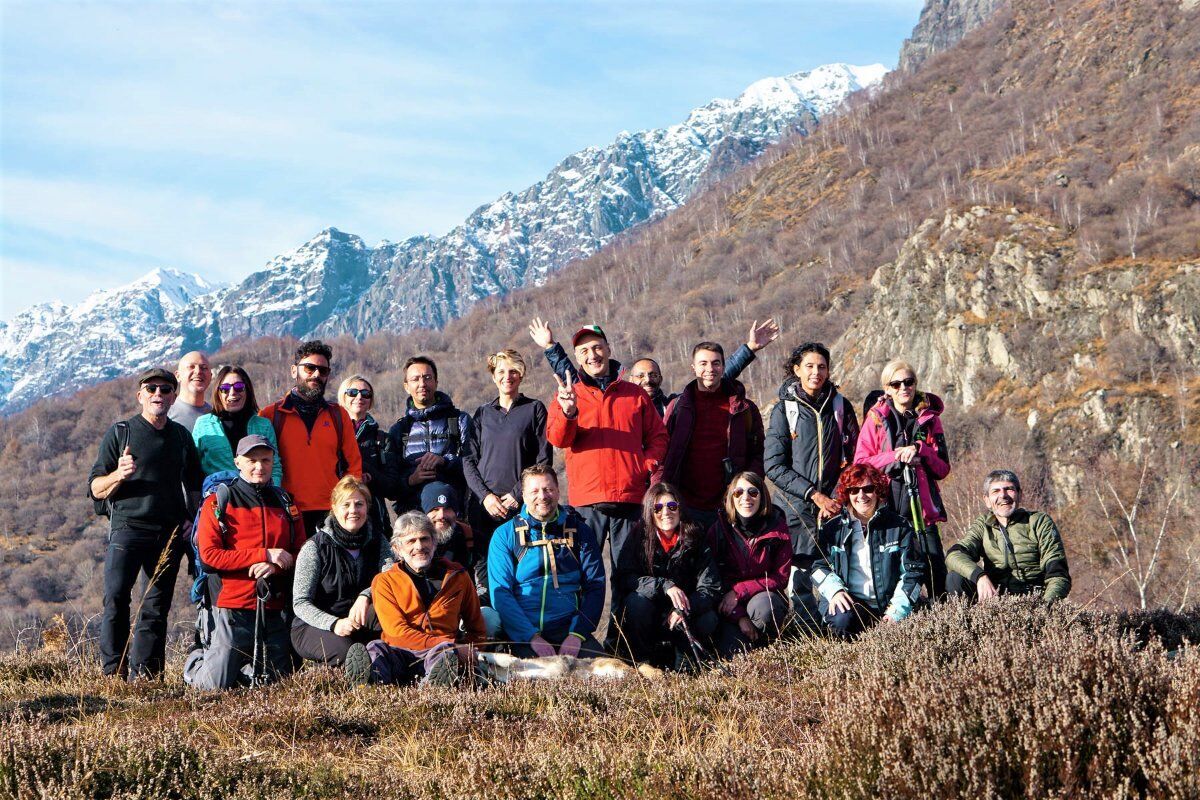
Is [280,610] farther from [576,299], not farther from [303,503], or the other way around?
[576,299]

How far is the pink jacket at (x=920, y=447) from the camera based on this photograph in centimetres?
690

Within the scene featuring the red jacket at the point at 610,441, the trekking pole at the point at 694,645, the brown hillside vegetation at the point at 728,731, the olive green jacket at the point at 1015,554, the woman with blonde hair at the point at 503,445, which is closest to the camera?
the brown hillside vegetation at the point at 728,731

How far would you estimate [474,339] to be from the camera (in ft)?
460

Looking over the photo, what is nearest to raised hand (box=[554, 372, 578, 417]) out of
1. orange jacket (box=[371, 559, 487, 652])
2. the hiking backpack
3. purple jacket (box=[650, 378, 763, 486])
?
purple jacket (box=[650, 378, 763, 486])

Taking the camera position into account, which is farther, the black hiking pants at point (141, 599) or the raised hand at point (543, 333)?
the raised hand at point (543, 333)

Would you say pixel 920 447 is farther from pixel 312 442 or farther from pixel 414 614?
pixel 312 442

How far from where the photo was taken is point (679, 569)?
6.53 metres

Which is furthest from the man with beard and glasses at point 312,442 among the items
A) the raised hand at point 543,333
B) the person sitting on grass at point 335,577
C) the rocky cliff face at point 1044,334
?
the rocky cliff face at point 1044,334

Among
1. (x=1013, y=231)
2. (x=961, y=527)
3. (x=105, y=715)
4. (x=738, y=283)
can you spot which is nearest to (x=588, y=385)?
(x=105, y=715)

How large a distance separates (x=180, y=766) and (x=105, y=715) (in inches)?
71.5

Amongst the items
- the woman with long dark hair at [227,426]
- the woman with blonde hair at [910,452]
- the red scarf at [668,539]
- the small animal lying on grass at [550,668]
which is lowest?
the small animal lying on grass at [550,668]

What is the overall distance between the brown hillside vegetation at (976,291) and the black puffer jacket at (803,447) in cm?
1161

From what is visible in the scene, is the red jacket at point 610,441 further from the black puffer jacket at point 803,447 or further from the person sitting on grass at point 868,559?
the person sitting on grass at point 868,559

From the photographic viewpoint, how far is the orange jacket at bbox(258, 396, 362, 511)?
7.16 meters
